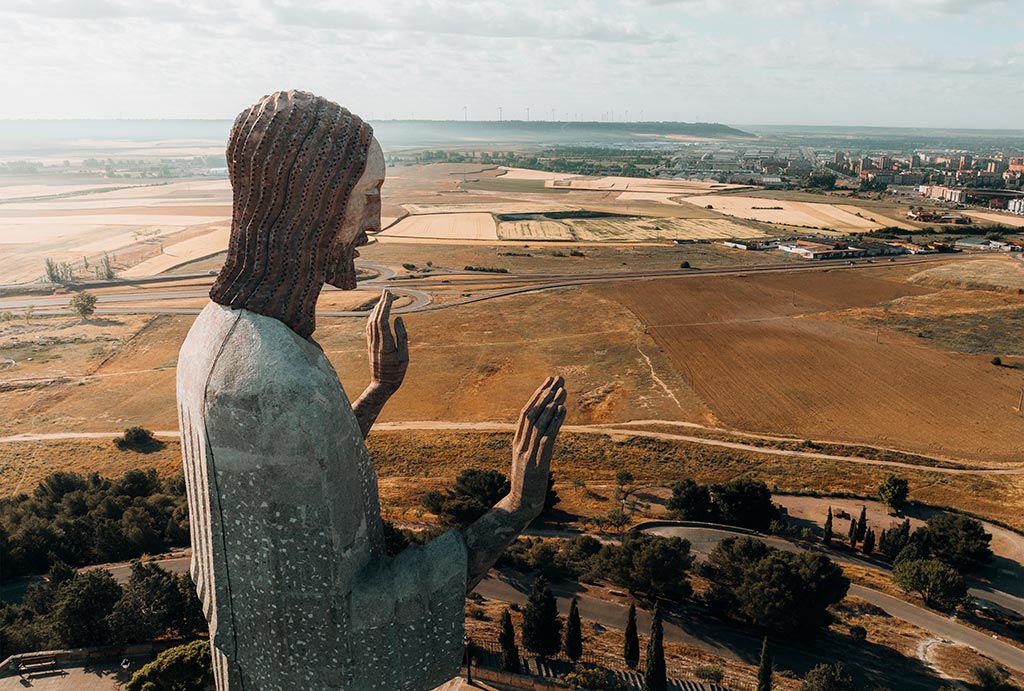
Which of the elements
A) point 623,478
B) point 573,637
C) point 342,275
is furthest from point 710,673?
point 342,275

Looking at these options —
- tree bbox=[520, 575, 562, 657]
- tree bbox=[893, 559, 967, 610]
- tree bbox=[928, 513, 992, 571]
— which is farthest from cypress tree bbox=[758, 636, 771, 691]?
tree bbox=[928, 513, 992, 571]

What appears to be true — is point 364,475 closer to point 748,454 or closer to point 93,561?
point 93,561

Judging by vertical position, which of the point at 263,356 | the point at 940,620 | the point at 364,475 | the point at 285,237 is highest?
the point at 285,237

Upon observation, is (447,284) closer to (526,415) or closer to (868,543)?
(868,543)

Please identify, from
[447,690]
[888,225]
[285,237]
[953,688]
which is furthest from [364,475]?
[888,225]

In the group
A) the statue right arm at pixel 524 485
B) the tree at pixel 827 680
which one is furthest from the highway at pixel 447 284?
the statue right arm at pixel 524 485

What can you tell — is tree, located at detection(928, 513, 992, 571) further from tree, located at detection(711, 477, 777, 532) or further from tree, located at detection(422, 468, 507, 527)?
tree, located at detection(422, 468, 507, 527)
